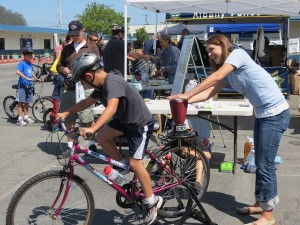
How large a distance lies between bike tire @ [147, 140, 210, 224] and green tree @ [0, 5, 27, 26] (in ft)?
382

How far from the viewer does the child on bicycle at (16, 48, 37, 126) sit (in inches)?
369

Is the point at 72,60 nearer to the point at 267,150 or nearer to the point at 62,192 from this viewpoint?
the point at 62,192

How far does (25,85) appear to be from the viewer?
943cm

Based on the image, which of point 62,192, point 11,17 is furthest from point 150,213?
point 11,17

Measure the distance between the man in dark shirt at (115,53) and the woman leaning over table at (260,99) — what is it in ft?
12.6

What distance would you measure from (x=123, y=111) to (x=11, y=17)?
4883 inches

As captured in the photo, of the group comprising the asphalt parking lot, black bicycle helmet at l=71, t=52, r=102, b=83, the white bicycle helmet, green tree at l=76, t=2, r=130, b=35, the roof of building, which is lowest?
the asphalt parking lot

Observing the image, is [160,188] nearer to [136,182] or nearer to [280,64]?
[136,182]

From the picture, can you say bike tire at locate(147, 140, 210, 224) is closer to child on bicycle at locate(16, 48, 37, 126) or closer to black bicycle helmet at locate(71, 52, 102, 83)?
black bicycle helmet at locate(71, 52, 102, 83)

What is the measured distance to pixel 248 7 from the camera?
1126 cm

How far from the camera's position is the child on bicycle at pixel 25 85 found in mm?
9367

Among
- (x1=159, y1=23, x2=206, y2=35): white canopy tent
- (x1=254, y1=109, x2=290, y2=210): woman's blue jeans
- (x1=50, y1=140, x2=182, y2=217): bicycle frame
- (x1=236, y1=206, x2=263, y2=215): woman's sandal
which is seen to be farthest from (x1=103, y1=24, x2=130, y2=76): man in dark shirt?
(x1=159, y1=23, x2=206, y2=35): white canopy tent

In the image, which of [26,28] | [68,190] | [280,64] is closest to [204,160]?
[68,190]

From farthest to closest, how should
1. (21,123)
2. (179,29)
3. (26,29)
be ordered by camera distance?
1. (26,29)
2. (179,29)
3. (21,123)
